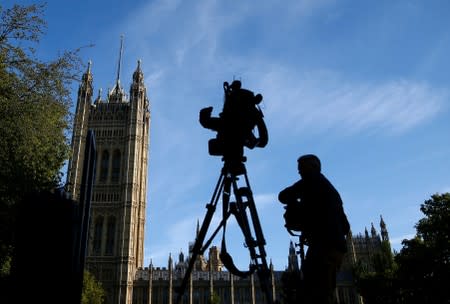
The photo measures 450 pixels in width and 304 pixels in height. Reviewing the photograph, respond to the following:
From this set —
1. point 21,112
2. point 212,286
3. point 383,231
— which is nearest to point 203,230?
point 21,112

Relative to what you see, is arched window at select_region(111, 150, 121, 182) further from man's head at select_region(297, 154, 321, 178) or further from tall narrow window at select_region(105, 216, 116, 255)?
man's head at select_region(297, 154, 321, 178)

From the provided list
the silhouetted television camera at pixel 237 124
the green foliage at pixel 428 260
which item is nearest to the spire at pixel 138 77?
the green foliage at pixel 428 260

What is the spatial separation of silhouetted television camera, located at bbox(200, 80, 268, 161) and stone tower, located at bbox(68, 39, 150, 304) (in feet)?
177

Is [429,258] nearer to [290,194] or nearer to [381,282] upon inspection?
[381,282]

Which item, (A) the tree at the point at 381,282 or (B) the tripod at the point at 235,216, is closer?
(B) the tripod at the point at 235,216

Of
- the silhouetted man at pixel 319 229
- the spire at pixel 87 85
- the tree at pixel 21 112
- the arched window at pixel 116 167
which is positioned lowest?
the silhouetted man at pixel 319 229

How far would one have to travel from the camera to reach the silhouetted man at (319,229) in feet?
11.4

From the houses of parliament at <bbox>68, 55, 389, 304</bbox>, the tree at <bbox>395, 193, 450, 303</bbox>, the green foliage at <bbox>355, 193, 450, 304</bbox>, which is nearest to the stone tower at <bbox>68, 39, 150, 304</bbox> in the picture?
the houses of parliament at <bbox>68, 55, 389, 304</bbox>

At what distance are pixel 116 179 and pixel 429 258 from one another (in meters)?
48.9

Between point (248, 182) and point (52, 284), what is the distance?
2.05m

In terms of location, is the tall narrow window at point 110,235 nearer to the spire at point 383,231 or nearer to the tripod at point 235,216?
the spire at point 383,231

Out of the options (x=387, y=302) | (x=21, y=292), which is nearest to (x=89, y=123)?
(x=387, y=302)

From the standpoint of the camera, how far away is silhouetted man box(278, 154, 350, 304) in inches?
137

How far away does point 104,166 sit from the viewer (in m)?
65.1
